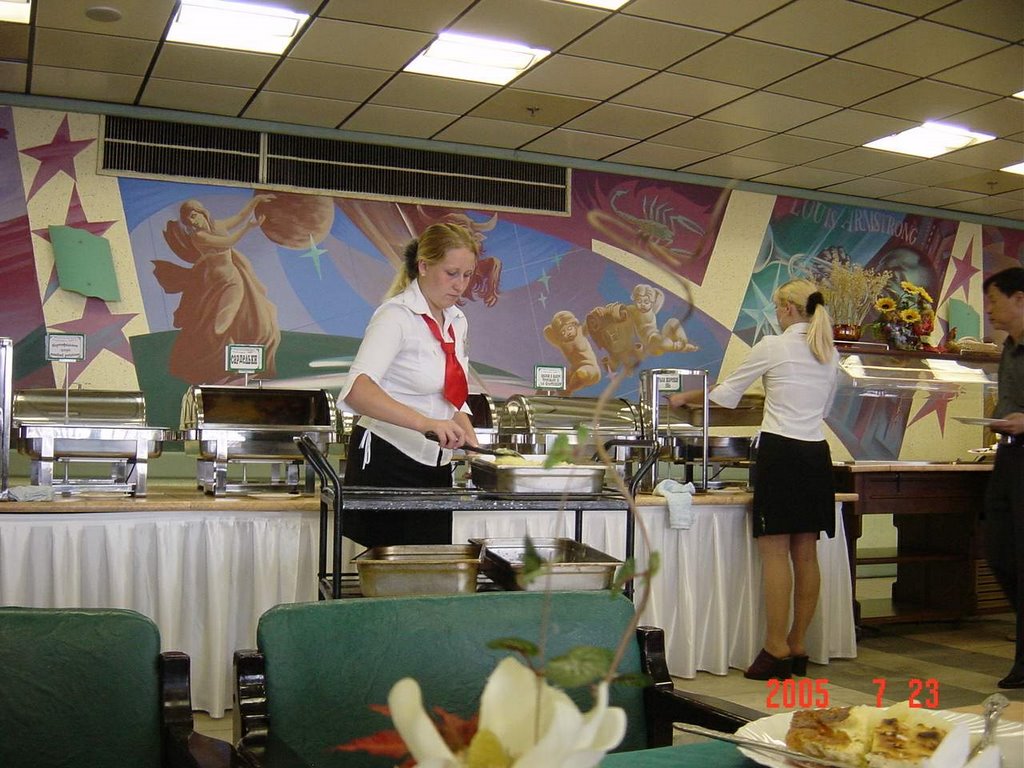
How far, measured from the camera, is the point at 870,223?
803 centimetres

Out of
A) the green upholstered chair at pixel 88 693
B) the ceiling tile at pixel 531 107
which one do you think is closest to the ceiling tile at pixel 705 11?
the ceiling tile at pixel 531 107

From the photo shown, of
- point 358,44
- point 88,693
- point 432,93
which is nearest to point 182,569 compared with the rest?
point 88,693

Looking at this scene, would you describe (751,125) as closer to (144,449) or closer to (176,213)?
(176,213)

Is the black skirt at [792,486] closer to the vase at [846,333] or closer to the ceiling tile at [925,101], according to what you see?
the vase at [846,333]

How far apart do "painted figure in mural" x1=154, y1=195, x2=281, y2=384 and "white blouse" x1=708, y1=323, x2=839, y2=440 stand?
3.13 meters

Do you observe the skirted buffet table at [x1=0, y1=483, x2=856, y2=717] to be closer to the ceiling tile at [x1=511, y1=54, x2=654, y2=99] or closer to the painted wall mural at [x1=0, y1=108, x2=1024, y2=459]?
the painted wall mural at [x1=0, y1=108, x2=1024, y2=459]

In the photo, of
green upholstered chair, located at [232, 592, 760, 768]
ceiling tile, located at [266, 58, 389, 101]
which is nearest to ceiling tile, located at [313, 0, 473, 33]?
ceiling tile, located at [266, 58, 389, 101]

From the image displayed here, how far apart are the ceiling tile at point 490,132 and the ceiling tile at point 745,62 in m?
1.25

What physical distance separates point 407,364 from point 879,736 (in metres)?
1.95

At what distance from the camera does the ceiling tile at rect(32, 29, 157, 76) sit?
4.73 metres

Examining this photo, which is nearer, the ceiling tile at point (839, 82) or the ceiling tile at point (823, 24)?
the ceiling tile at point (823, 24)

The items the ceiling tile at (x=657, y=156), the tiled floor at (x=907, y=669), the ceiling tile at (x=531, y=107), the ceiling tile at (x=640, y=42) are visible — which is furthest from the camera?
the ceiling tile at (x=657, y=156)

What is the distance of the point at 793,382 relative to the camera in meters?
4.04

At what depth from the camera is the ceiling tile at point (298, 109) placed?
18.4 ft
